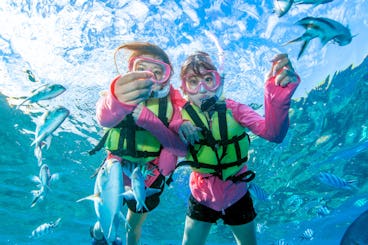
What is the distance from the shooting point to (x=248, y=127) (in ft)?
13.9

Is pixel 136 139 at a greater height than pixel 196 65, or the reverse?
pixel 196 65

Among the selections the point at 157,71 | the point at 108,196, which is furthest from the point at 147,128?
the point at 108,196

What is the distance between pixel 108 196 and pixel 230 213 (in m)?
2.77

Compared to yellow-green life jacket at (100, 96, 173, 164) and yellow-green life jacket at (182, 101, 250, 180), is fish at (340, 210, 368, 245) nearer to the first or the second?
yellow-green life jacket at (182, 101, 250, 180)

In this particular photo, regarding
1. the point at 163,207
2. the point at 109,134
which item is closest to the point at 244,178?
the point at 109,134

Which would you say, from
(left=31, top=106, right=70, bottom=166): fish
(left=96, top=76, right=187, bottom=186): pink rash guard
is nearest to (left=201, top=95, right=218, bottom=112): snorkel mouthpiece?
(left=96, top=76, right=187, bottom=186): pink rash guard

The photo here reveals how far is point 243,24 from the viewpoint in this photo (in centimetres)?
764

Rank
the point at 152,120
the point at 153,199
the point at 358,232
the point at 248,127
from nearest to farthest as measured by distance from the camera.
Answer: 1. the point at 358,232
2. the point at 152,120
3. the point at 248,127
4. the point at 153,199

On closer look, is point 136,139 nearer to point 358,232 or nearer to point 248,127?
point 248,127

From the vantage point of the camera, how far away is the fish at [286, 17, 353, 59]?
3.03 metres

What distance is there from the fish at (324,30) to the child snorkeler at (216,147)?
94 centimetres

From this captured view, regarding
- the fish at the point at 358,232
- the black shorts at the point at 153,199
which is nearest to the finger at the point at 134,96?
the black shorts at the point at 153,199

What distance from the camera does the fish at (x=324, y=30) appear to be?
3033 mm

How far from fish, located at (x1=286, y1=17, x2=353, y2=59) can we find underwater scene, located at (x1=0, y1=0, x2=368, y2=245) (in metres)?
0.01
